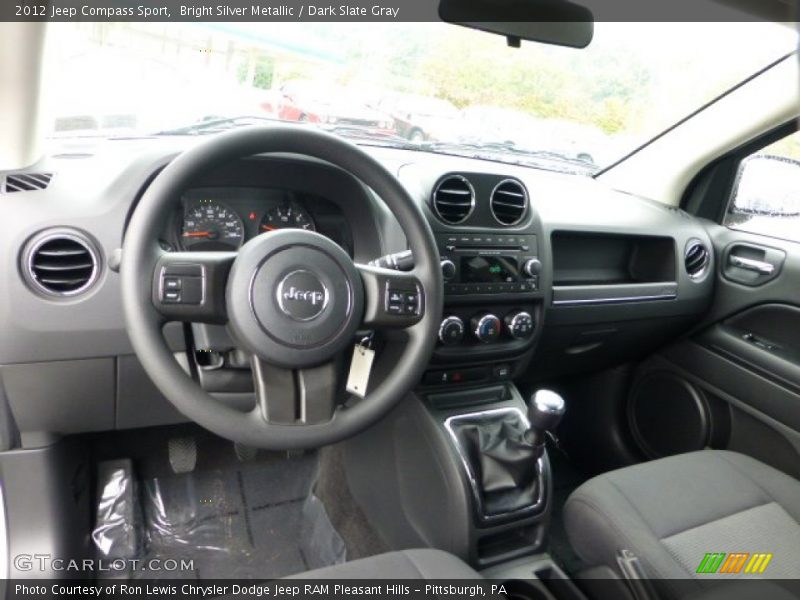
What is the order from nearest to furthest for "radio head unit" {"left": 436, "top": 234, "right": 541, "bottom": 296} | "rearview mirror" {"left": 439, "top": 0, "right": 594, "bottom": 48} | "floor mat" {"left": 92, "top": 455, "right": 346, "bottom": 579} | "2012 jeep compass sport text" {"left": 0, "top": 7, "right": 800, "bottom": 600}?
"2012 jeep compass sport text" {"left": 0, "top": 7, "right": 800, "bottom": 600}
"rearview mirror" {"left": 439, "top": 0, "right": 594, "bottom": 48}
"radio head unit" {"left": 436, "top": 234, "right": 541, "bottom": 296}
"floor mat" {"left": 92, "top": 455, "right": 346, "bottom": 579}

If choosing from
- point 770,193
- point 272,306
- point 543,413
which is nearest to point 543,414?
point 543,413

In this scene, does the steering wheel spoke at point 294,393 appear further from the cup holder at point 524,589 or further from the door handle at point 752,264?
the door handle at point 752,264

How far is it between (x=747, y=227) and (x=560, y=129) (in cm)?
84

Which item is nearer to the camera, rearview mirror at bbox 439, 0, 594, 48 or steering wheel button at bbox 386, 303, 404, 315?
steering wheel button at bbox 386, 303, 404, 315

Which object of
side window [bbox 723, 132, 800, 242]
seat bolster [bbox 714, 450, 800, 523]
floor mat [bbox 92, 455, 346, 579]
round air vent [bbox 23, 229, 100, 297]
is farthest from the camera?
side window [bbox 723, 132, 800, 242]

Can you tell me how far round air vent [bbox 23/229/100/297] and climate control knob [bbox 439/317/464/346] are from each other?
849 mm

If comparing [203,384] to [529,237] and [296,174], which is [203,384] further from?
[529,237]

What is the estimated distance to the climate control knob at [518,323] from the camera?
6.01 ft

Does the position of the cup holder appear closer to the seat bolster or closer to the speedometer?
the seat bolster

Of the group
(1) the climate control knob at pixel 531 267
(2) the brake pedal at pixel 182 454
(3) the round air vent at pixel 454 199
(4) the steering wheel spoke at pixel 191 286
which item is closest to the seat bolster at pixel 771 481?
(1) the climate control knob at pixel 531 267

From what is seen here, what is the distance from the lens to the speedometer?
1.47m

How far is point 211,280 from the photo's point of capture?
1.14 metres

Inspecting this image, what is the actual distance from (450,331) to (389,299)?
1.59 ft

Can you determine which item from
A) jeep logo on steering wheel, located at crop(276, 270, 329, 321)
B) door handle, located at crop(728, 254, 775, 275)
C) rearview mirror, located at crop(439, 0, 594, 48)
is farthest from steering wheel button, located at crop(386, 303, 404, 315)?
door handle, located at crop(728, 254, 775, 275)
